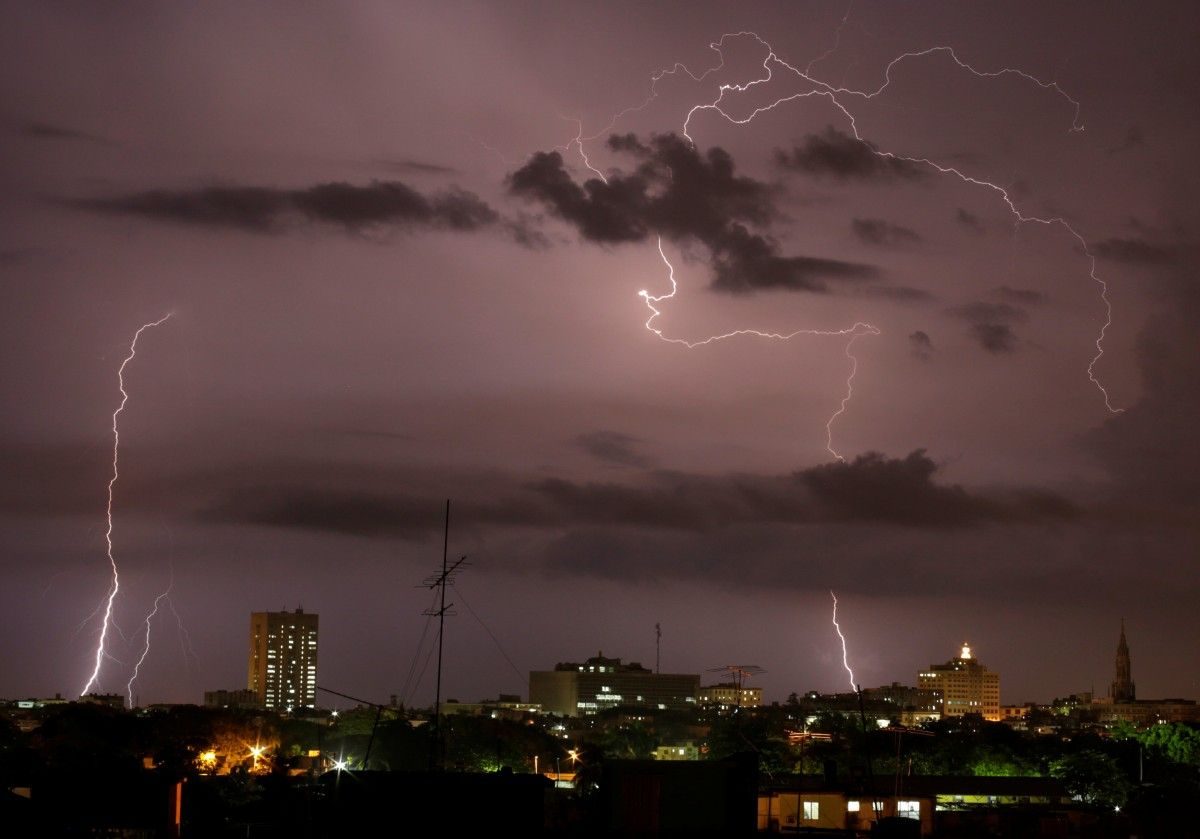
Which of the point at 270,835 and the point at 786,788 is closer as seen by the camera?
the point at 270,835

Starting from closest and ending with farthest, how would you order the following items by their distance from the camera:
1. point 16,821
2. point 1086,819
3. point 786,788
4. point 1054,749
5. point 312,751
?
point 16,821 → point 786,788 → point 1086,819 → point 1054,749 → point 312,751

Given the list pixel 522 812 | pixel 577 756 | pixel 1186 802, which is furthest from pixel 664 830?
pixel 577 756

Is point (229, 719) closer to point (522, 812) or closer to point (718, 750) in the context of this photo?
point (718, 750)

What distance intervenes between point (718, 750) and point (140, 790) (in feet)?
146

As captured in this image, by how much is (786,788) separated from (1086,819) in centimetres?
969

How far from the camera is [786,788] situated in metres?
41.2

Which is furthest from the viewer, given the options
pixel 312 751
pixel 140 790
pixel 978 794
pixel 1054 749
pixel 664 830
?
pixel 312 751

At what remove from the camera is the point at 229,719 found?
7588cm

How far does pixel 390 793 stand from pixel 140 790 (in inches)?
369

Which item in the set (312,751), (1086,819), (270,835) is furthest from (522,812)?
(312,751)

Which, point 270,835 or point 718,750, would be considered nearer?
point 270,835

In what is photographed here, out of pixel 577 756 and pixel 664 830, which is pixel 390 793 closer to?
pixel 664 830

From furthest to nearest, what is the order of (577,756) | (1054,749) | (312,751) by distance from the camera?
Answer: 1. (312,751)
2. (1054,749)
3. (577,756)

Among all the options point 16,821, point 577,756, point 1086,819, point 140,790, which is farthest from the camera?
point 577,756
